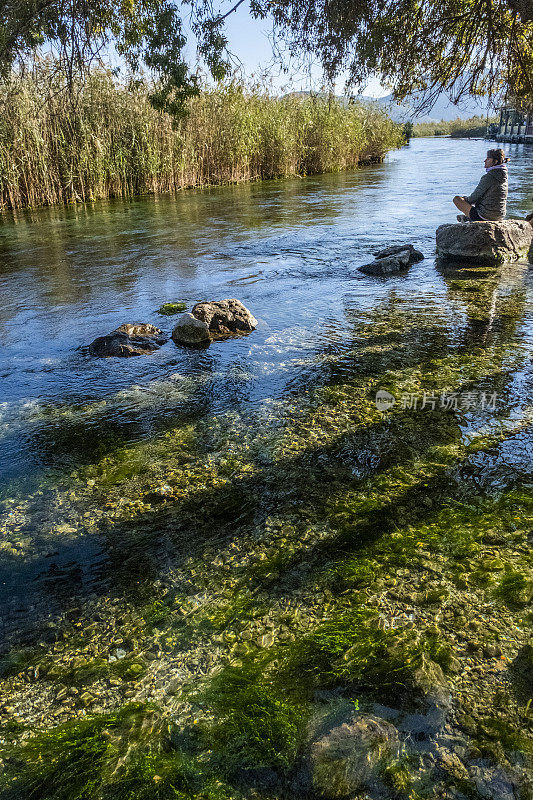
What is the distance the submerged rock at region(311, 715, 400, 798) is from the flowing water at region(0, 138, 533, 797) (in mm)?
293

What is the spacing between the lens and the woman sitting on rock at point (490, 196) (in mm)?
9363

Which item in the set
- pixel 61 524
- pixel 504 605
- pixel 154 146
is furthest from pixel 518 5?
pixel 154 146

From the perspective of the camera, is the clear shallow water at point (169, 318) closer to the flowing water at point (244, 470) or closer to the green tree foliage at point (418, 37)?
the flowing water at point (244, 470)

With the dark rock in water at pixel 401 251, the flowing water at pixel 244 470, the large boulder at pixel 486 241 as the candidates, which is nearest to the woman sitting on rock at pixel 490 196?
the large boulder at pixel 486 241

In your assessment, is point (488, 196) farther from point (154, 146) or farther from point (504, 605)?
point (154, 146)

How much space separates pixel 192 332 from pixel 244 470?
2934mm

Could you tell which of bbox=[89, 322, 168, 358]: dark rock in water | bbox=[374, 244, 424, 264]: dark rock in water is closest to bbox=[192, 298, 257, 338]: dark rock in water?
bbox=[89, 322, 168, 358]: dark rock in water

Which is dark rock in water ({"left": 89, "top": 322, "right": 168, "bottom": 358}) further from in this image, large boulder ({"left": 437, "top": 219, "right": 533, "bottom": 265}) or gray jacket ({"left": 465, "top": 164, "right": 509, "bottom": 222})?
gray jacket ({"left": 465, "top": 164, "right": 509, "bottom": 222})

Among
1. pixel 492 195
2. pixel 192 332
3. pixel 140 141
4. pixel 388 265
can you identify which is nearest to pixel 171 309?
pixel 192 332

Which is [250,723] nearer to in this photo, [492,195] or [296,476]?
[296,476]

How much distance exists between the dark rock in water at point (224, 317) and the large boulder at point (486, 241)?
4.75m

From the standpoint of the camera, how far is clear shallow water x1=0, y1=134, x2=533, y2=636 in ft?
13.9

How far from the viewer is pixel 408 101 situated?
26.6 feet

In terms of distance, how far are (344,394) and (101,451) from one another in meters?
2.14
